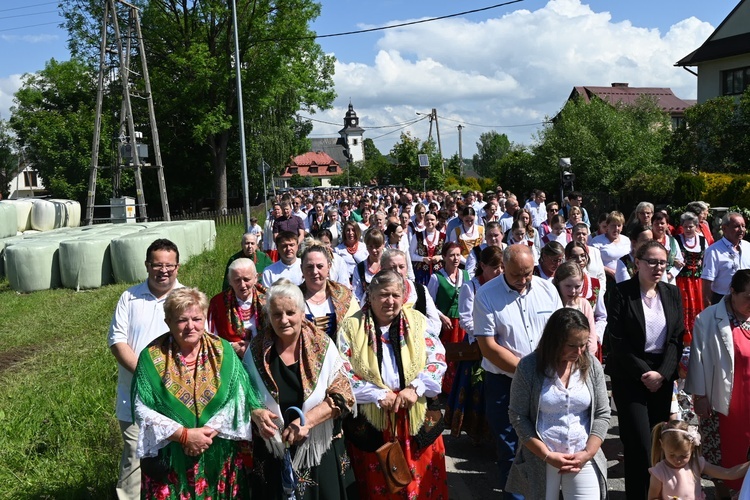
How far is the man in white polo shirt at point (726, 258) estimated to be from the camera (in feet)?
24.0

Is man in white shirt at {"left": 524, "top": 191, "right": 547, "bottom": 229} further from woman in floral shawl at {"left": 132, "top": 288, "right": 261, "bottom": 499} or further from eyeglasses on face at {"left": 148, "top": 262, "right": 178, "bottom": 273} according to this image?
woman in floral shawl at {"left": 132, "top": 288, "right": 261, "bottom": 499}

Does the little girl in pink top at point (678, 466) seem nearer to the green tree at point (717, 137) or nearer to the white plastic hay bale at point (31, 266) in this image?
the white plastic hay bale at point (31, 266)

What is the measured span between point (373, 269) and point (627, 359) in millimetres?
2968

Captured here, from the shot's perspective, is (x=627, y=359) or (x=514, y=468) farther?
(x=627, y=359)

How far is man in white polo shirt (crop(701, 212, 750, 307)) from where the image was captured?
7.33 m

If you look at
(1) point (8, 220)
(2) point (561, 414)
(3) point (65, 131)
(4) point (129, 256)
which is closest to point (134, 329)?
(2) point (561, 414)

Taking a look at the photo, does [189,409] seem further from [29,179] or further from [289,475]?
[29,179]

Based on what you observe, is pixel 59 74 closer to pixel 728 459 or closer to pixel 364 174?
pixel 728 459

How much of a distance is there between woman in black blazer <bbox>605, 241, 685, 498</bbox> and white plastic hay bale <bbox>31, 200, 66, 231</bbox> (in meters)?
24.1

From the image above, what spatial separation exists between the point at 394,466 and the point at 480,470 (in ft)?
6.13

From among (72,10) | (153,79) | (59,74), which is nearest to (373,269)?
(153,79)

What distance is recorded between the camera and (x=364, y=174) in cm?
10900

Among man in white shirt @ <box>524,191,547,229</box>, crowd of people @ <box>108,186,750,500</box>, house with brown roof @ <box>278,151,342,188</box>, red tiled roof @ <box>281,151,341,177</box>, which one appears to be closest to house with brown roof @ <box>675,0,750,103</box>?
man in white shirt @ <box>524,191,547,229</box>

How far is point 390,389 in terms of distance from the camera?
14.7 feet
